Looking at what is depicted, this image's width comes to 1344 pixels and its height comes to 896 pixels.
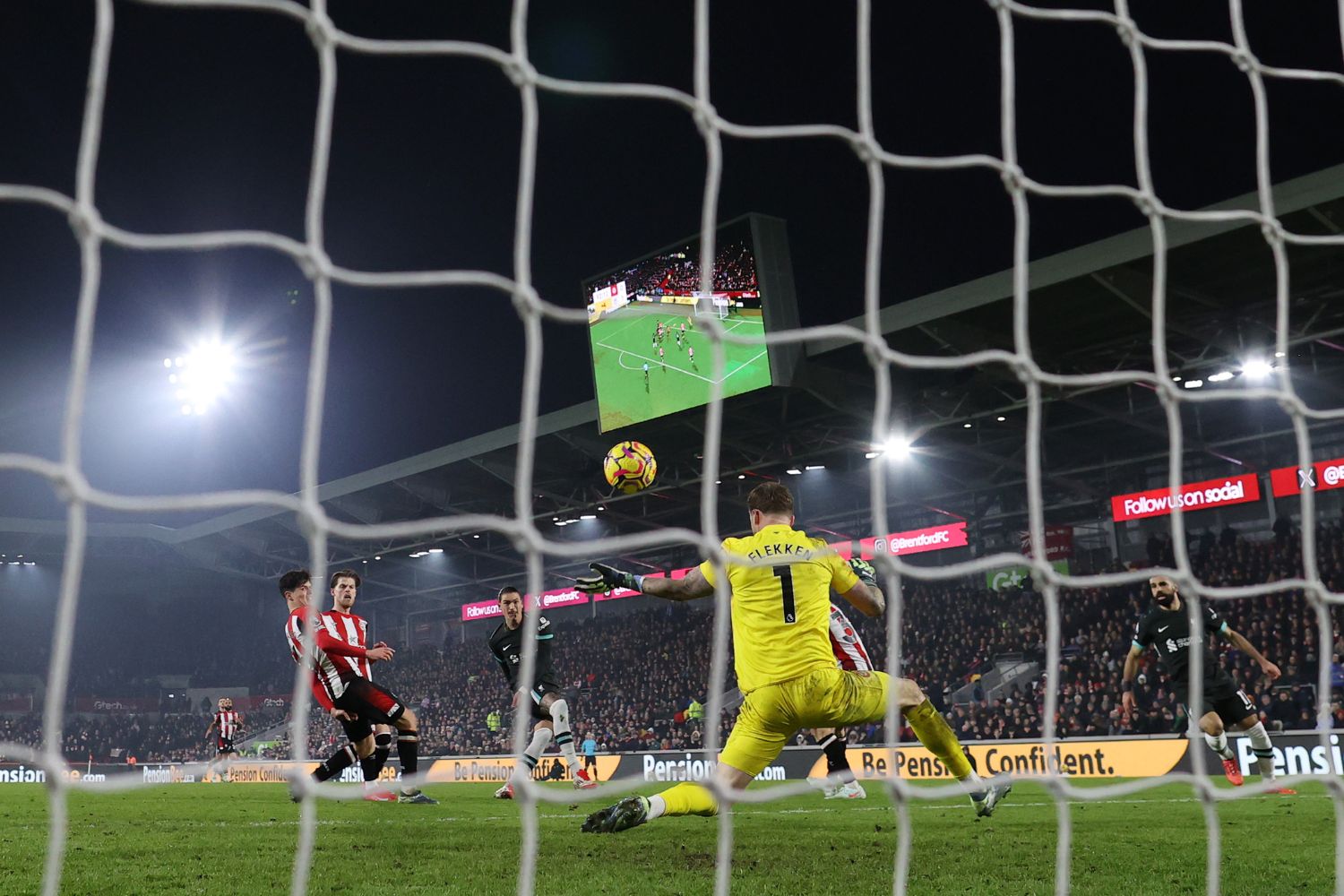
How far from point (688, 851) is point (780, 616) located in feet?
5.61

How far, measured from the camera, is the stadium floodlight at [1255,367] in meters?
19.8

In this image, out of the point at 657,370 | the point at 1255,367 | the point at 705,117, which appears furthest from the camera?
the point at 657,370

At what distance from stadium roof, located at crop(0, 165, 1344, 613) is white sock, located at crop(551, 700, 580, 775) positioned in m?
9.36

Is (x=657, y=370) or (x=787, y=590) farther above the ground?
(x=657, y=370)

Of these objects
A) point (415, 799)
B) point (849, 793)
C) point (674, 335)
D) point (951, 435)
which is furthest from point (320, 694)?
point (951, 435)

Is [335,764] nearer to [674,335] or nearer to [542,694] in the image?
[542,694]

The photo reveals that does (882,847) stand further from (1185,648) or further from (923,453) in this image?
(923,453)

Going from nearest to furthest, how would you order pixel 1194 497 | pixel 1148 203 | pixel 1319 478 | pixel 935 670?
pixel 1148 203, pixel 1319 478, pixel 1194 497, pixel 935 670

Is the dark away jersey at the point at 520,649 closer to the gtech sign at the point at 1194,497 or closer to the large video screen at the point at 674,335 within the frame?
the large video screen at the point at 674,335

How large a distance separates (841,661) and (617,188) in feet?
79.3

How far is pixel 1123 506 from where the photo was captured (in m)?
25.3

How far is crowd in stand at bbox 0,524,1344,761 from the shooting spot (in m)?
19.5

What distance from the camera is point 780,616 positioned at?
5020 millimetres

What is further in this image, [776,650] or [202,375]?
[202,375]
